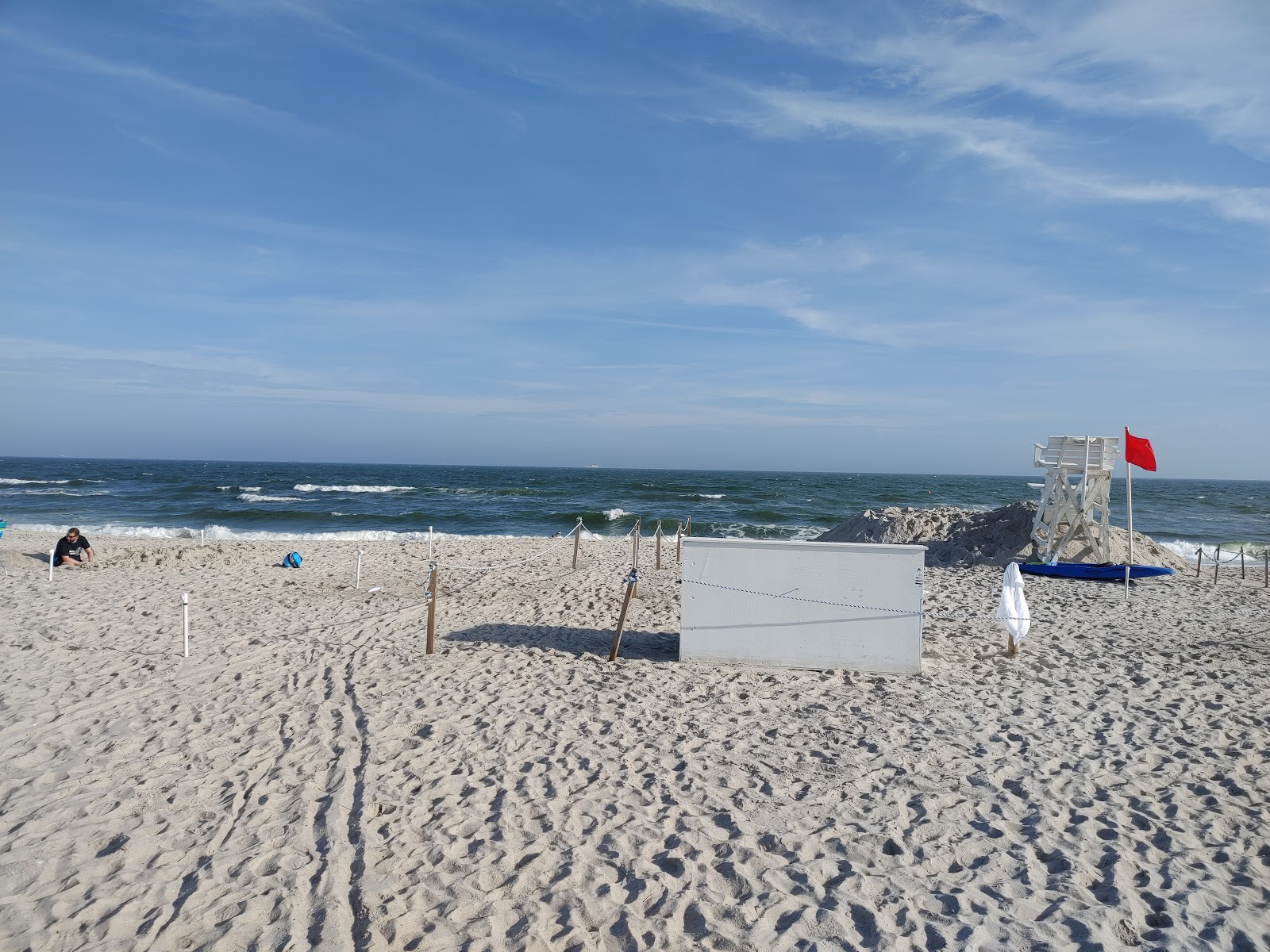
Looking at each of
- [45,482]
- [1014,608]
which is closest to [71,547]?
[1014,608]

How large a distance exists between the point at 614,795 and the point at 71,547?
567 inches

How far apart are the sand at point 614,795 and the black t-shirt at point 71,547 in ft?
21.2

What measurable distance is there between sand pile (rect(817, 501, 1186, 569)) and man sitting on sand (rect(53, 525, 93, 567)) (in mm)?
15382

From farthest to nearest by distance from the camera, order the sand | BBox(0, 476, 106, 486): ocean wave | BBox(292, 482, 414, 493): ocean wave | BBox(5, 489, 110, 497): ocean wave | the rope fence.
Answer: BBox(292, 482, 414, 493): ocean wave → BBox(0, 476, 106, 486): ocean wave → BBox(5, 489, 110, 497): ocean wave → the rope fence → the sand

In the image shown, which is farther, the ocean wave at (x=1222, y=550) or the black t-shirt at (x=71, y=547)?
the ocean wave at (x=1222, y=550)

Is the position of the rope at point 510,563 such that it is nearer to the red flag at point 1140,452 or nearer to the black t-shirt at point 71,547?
the black t-shirt at point 71,547

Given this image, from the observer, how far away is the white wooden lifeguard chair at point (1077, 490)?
1543 cm

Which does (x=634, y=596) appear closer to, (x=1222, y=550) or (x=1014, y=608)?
(x=1014, y=608)

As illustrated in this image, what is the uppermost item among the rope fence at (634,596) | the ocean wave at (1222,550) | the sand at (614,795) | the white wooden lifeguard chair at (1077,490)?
the white wooden lifeguard chair at (1077,490)

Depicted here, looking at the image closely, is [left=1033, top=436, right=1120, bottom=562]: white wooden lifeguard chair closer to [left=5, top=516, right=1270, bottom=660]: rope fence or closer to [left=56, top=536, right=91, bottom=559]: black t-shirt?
[left=5, top=516, right=1270, bottom=660]: rope fence

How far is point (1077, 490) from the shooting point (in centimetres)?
1562

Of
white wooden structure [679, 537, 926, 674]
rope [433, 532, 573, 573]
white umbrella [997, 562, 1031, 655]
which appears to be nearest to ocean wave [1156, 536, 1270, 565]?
white umbrella [997, 562, 1031, 655]

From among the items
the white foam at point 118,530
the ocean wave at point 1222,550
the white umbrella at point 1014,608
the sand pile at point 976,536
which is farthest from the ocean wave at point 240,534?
the ocean wave at point 1222,550

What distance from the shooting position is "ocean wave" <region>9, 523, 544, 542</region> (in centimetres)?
2439
